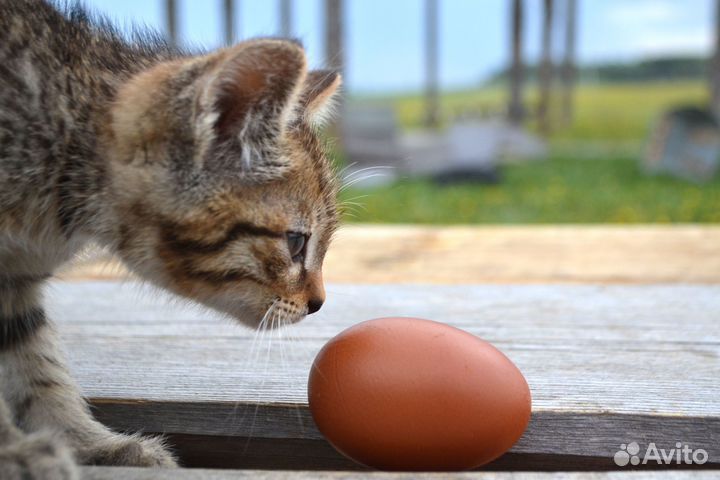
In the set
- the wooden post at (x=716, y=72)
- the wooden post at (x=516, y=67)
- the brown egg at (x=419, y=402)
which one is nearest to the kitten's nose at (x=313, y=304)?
the brown egg at (x=419, y=402)

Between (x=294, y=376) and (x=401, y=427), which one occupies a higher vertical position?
(x=401, y=427)

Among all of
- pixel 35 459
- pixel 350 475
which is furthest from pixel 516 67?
pixel 35 459

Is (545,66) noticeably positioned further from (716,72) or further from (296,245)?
(296,245)

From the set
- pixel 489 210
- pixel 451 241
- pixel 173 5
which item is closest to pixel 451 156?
pixel 489 210

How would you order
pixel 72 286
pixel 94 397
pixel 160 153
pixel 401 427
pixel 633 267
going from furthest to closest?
pixel 633 267 < pixel 72 286 < pixel 94 397 < pixel 160 153 < pixel 401 427

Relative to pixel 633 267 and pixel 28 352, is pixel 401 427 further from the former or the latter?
pixel 633 267

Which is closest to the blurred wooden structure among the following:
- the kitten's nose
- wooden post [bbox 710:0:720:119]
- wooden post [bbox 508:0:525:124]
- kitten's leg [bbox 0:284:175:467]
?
wooden post [bbox 710:0:720:119]

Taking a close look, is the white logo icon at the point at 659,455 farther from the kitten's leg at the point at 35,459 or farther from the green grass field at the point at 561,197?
the green grass field at the point at 561,197
